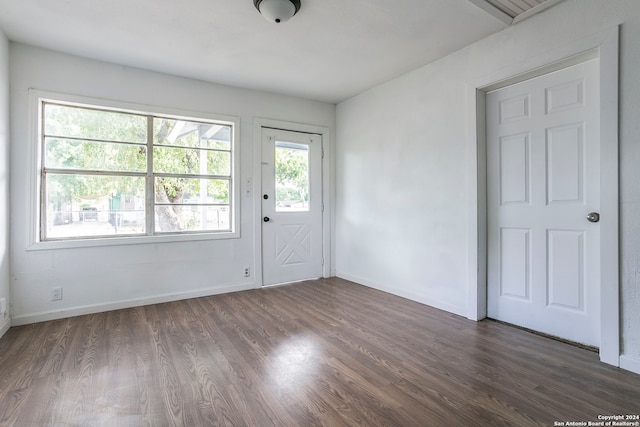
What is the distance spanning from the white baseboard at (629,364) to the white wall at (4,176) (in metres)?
4.72

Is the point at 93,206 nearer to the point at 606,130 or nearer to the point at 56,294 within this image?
the point at 56,294

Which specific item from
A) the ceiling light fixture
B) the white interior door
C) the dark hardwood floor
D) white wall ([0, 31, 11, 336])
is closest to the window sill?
white wall ([0, 31, 11, 336])

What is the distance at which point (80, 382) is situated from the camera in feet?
6.41

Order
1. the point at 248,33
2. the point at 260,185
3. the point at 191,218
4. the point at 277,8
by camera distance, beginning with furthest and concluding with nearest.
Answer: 1. the point at 260,185
2. the point at 191,218
3. the point at 248,33
4. the point at 277,8

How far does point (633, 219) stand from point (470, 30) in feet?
6.28

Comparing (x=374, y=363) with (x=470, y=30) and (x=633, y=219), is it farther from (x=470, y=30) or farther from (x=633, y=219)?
(x=470, y=30)

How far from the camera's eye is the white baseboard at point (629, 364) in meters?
2.00

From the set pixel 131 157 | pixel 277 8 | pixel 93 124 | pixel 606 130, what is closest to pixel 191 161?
pixel 131 157

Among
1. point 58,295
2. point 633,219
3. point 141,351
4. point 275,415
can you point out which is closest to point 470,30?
point 633,219

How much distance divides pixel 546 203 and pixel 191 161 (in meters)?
3.72

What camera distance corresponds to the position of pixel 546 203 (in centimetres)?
261

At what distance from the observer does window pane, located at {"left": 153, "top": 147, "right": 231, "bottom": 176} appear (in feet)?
12.1

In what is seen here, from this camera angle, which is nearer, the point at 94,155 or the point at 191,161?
the point at 94,155

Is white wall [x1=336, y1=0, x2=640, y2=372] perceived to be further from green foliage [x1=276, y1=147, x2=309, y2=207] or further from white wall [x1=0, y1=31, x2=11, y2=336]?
white wall [x1=0, y1=31, x2=11, y2=336]
